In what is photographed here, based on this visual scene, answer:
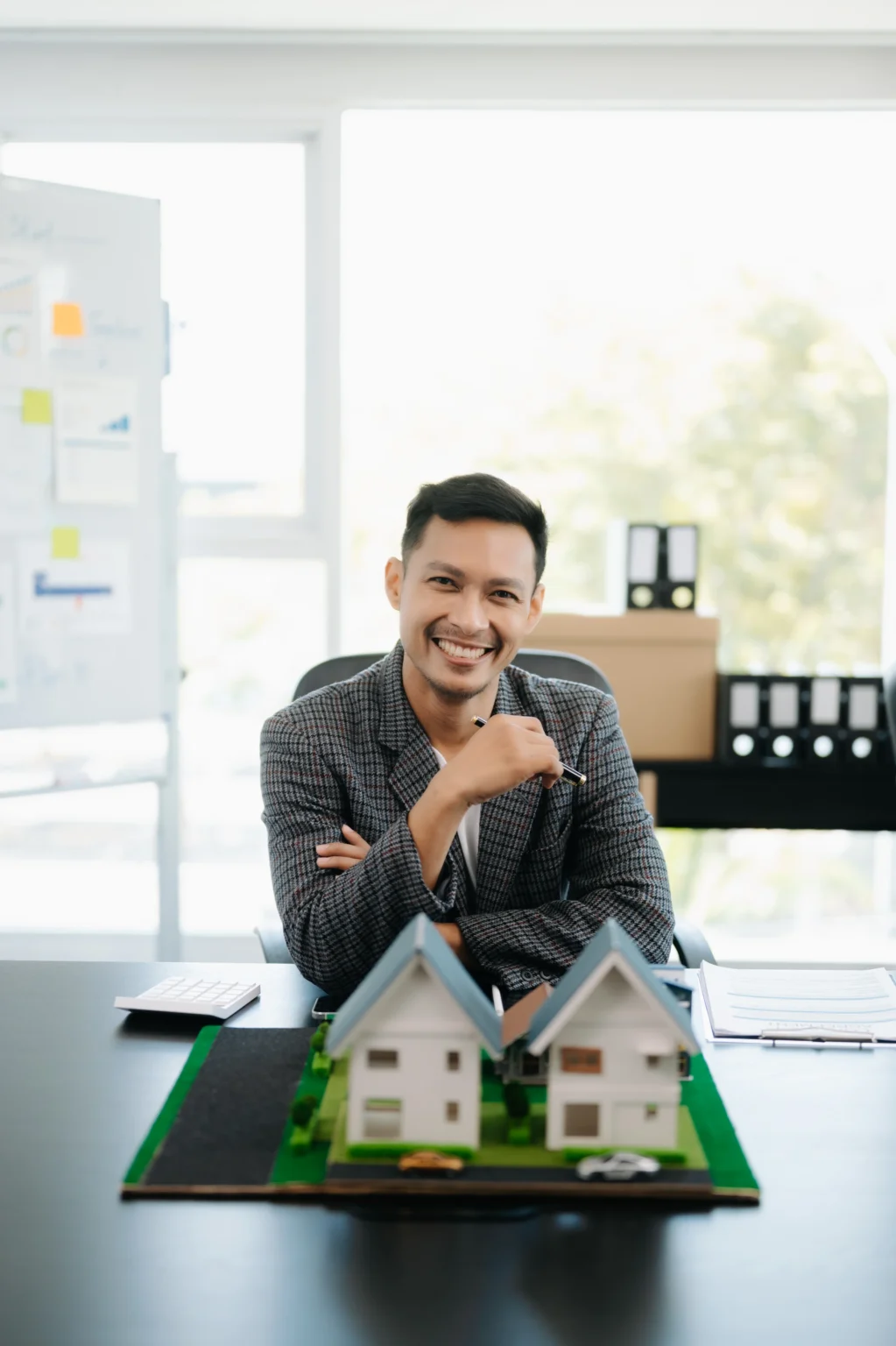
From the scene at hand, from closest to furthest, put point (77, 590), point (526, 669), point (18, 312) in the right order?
point (526, 669) < point (18, 312) < point (77, 590)

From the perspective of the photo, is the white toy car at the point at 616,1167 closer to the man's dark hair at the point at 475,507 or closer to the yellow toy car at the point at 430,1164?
the yellow toy car at the point at 430,1164

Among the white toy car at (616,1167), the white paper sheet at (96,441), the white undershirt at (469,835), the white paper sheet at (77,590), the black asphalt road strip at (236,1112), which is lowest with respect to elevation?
the black asphalt road strip at (236,1112)

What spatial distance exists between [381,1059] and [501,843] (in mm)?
729

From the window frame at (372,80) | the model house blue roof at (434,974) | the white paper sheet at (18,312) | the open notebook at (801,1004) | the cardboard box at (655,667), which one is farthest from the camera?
the window frame at (372,80)

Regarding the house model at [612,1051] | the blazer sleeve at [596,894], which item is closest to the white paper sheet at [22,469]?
the blazer sleeve at [596,894]

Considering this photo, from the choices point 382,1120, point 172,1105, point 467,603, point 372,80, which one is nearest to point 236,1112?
point 172,1105

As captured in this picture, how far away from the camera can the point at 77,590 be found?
290cm

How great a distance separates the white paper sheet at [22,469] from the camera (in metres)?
2.79

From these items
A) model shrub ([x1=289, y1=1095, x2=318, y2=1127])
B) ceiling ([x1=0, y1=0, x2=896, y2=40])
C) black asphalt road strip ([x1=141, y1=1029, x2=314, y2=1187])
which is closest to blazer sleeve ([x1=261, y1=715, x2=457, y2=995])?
black asphalt road strip ([x1=141, y1=1029, x2=314, y2=1187])

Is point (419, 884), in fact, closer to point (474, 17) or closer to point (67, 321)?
point (67, 321)

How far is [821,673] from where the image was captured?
3016 mm

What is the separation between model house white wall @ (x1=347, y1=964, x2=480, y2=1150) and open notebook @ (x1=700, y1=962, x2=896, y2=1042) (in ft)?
1.46

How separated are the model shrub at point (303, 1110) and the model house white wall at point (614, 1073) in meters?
0.20

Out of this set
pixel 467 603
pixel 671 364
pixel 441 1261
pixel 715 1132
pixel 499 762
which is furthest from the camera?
pixel 671 364
